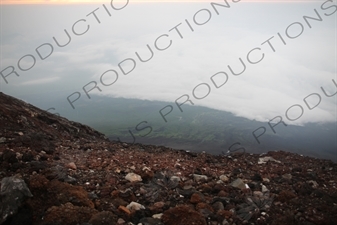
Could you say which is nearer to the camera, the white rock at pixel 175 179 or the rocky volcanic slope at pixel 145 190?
the rocky volcanic slope at pixel 145 190

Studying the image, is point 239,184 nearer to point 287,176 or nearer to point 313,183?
point 287,176

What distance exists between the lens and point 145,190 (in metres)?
8.62

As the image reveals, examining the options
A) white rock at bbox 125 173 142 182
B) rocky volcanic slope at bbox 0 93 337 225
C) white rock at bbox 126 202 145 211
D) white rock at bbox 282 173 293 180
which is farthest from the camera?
white rock at bbox 282 173 293 180

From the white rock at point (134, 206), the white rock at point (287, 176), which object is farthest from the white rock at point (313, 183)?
the white rock at point (134, 206)

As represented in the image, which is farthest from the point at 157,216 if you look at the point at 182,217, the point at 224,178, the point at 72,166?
the point at 72,166

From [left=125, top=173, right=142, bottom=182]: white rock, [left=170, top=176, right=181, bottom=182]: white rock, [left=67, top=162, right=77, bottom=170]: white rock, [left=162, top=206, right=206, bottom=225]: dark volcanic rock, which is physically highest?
[left=67, top=162, right=77, bottom=170]: white rock

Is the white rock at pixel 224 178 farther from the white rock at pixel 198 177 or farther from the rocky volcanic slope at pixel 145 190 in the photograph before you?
the white rock at pixel 198 177

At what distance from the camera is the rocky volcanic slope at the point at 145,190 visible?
6.70 meters

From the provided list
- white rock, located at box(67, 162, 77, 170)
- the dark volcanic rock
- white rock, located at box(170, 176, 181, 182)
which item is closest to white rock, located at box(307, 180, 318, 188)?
white rock, located at box(170, 176, 181, 182)

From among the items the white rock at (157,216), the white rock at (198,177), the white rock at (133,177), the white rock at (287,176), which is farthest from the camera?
the white rock at (287,176)

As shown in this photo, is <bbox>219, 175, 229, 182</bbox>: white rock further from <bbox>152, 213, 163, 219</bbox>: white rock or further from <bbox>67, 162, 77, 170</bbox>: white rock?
<bbox>67, 162, 77, 170</bbox>: white rock

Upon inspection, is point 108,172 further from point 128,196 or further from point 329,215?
point 329,215

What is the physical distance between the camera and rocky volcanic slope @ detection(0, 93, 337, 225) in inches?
264

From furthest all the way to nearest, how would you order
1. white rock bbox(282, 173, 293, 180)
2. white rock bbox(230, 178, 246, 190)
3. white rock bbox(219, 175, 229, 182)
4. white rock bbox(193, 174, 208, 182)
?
white rock bbox(282, 173, 293, 180) < white rock bbox(219, 175, 229, 182) < white rock bbox(193, 174, 208, 182) < white rock bbox(230, 178, 246, 190)
